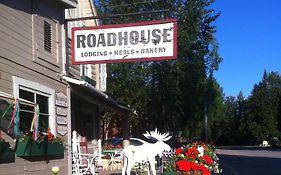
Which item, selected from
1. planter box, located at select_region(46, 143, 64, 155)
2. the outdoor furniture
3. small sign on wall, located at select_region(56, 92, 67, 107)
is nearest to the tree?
the outdoor furniture

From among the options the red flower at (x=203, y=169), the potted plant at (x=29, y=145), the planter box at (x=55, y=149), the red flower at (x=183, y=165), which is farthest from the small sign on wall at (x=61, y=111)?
the red flower at (x=203, y=169)

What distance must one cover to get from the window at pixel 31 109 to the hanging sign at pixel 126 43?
1191 mm

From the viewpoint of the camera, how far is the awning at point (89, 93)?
13784mm

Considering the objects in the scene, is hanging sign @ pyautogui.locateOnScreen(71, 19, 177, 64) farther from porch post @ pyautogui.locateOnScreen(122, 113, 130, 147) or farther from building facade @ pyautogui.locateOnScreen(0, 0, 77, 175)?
porch post @ pyautogui.locateOnScreen(122, 113, 130, 147)

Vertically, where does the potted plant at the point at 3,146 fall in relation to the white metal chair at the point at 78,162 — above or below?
above

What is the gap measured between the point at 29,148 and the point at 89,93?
525 cm

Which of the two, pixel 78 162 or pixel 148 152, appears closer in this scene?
pixel 148 152

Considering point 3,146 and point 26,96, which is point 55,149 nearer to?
point 26,96

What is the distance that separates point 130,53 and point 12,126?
133 inches

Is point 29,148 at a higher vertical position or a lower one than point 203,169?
higher

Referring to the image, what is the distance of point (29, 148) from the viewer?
36.0 feet

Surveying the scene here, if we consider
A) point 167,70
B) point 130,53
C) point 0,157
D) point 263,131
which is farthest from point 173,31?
point 263,131

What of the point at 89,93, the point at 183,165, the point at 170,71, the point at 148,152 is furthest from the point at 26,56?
the point at 170,71

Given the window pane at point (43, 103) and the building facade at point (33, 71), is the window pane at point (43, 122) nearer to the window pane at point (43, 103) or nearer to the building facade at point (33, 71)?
the building facade at point (33, 71)
